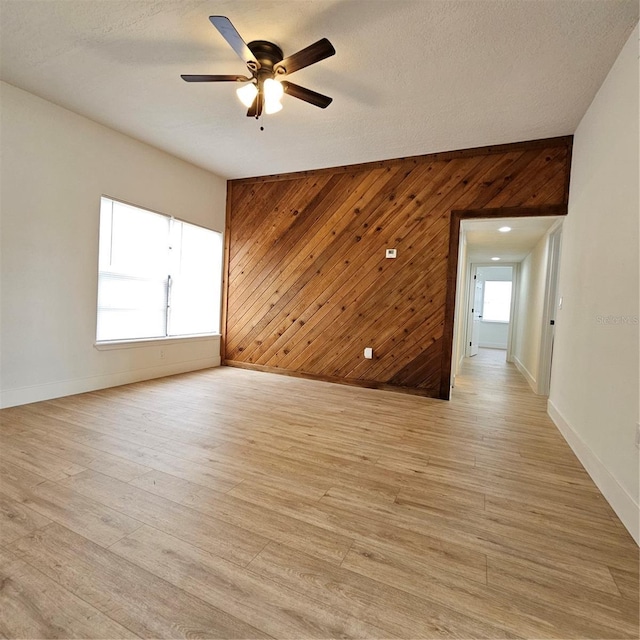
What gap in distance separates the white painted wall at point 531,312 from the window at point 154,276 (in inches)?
181

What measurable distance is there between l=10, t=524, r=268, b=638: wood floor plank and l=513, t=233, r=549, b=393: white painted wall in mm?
4597

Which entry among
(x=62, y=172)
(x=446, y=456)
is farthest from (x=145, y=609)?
(x=62, y=172)

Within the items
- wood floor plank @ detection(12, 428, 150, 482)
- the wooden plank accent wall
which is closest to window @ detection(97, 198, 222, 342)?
the wooden plank accent wall

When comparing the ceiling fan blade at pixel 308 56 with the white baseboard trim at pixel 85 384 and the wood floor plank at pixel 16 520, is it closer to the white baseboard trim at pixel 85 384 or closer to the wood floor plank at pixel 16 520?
the wood floor plank at pixel 16 520

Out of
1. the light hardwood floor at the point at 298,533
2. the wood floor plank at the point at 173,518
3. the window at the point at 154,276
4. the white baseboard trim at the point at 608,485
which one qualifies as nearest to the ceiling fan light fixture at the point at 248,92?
the window at the point at 154,276

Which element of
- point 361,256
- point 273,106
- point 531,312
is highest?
point 273,106

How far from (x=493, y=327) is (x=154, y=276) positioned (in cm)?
872

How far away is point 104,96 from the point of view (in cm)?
304

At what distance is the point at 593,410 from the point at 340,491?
5.87 feet

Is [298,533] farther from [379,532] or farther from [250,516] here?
[379,532]

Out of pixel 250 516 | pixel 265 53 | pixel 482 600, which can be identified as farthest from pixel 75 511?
pixel 265 53

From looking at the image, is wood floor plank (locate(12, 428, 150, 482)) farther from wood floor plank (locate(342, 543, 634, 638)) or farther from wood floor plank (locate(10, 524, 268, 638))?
wood floor plank (locate(342, 543, 634, 638))

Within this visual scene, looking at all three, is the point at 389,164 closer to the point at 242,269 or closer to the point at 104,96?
the point at 242,269

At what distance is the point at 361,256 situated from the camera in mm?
4391
